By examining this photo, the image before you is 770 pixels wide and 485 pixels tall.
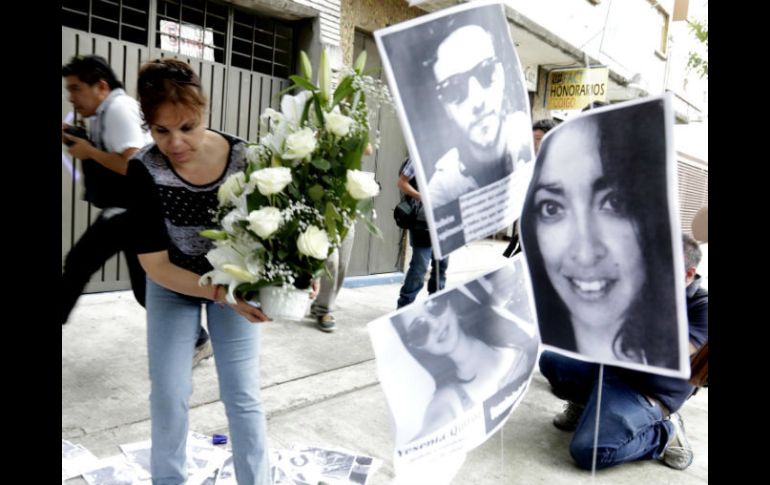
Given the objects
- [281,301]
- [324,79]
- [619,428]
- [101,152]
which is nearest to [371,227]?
[281,301]

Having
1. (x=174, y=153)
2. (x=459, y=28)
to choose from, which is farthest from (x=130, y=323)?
(x=459, y=28)

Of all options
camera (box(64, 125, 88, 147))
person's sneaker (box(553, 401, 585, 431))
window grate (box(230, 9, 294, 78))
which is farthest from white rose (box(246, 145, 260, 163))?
window grate (box(230, 9, 294, 78))

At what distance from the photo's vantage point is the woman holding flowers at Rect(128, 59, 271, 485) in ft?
5.49

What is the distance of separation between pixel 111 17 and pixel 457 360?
4.34 meters

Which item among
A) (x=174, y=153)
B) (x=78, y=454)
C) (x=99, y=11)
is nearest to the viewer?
(x=174, y=153)

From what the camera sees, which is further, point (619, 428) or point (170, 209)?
point (619, 428)

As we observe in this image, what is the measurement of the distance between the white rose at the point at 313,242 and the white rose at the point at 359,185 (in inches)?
5.4

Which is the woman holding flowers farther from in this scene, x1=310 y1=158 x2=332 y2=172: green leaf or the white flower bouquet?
x1=310 y1=158 x2=332 y2=172: green leaf

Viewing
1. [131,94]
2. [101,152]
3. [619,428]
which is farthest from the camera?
[131,94]

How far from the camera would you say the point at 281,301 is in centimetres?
152

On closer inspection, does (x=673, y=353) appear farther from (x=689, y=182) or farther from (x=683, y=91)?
(x=683, y=91)

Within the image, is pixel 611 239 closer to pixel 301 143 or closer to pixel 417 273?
pixel 301 143
